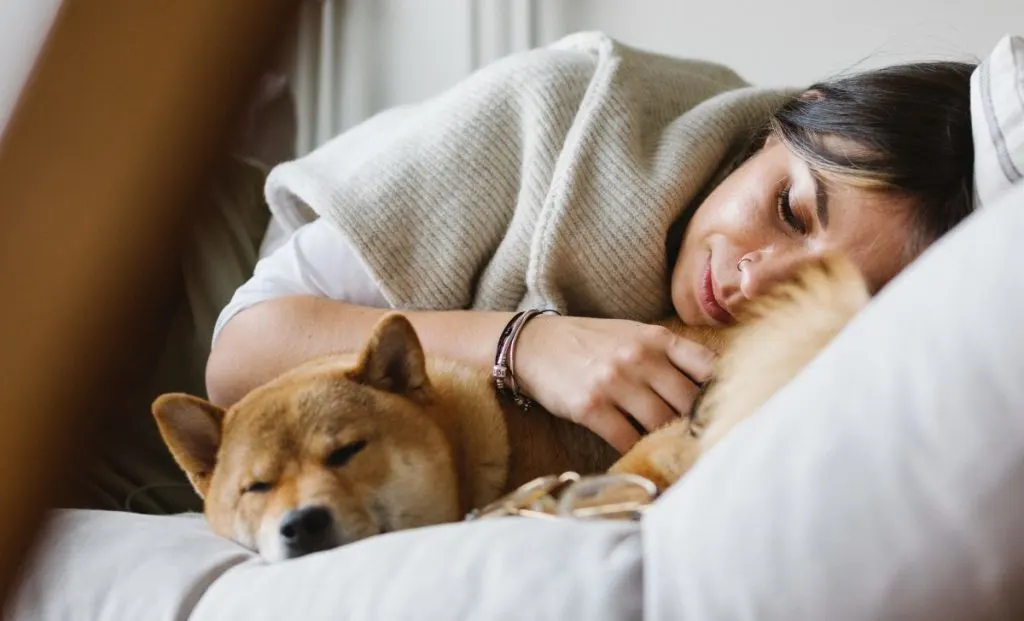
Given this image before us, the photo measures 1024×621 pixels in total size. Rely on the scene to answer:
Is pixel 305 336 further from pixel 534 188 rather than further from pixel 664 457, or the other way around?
pixel 664 457

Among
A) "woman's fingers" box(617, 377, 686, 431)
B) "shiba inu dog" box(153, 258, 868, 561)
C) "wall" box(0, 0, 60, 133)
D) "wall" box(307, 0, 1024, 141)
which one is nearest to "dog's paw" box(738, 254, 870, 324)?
"shiba inu dog" box(153, 258, 868, 561)

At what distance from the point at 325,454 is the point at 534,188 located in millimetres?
380

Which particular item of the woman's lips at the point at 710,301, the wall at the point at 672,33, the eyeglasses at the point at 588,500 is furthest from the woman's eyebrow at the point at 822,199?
the wall at the point at 672,33

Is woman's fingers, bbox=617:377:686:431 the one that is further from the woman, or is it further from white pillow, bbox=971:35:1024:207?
white pillow, bbox=971:35:1024:207

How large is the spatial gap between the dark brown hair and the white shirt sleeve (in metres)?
0.47

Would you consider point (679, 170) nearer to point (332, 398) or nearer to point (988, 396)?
point (332, 398)

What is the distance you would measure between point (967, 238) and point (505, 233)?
0.55 meters

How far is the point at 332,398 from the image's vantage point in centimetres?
69

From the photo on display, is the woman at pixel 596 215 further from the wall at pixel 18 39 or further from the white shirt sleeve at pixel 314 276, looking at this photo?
the wall at pixel 18 39

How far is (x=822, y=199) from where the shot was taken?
0.77 meters

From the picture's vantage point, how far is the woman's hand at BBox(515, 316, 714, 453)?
76 cm

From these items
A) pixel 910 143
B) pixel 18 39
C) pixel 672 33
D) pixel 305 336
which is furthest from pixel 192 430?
pixel 672 33

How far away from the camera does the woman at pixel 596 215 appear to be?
0.77m

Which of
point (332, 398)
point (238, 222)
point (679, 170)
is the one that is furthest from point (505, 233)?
point (238, 222)
